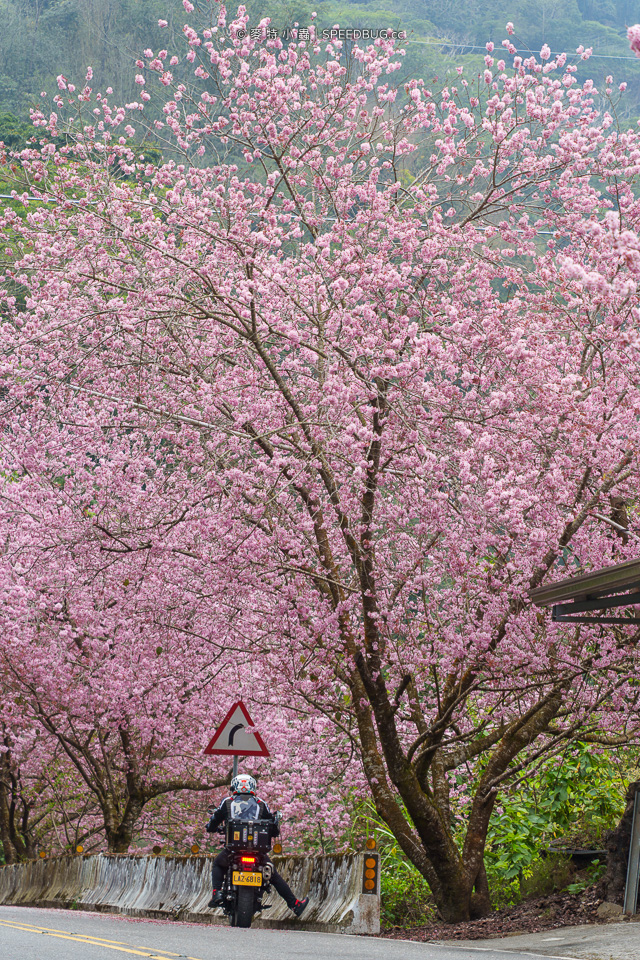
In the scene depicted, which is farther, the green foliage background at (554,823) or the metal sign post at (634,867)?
the green foliage background at (554,823)

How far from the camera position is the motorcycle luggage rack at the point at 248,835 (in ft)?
35.5

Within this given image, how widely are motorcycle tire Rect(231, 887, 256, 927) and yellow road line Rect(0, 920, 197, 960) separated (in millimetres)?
1293

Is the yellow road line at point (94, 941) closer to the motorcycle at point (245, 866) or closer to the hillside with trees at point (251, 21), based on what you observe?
the motorcycle at point (245, 866)

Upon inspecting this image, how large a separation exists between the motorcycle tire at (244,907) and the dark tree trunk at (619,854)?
137 inches

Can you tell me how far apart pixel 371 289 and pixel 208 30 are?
3.72 m

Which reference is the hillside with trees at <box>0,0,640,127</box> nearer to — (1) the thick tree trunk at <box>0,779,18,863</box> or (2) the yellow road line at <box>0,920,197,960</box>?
(1) the thick tree trunk at <box>0,779,18,863</box>

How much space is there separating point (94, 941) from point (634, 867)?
4933mm

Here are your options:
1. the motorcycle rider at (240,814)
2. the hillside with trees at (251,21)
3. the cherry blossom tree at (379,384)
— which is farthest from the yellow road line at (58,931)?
the hillside with trees at (251,21)

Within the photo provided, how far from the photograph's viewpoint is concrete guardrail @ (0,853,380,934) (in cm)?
1182

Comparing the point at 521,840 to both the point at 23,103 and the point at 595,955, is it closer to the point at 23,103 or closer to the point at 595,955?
the point at 595,955

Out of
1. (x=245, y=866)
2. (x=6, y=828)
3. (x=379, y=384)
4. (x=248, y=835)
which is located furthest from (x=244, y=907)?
(x=6, y=828)

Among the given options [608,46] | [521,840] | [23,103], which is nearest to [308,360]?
[521,840]

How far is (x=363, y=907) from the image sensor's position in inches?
457

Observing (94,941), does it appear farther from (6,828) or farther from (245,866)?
(6,828)
